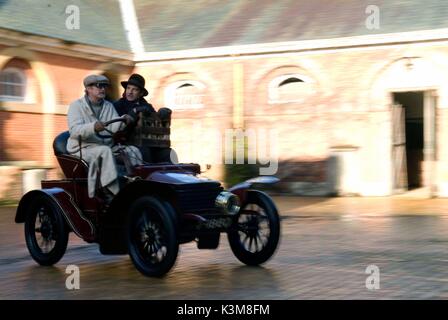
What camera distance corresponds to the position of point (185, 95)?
22.9m

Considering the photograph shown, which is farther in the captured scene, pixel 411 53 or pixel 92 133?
pixel 411 53

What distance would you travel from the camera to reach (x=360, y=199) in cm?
1923

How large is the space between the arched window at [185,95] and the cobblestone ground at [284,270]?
10.7m

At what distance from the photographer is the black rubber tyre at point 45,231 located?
8.15 meters

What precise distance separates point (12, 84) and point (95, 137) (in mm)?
12021

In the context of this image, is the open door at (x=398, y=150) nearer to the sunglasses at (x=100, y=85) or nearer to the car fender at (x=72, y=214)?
the sunglasses at (x=100, y=85)

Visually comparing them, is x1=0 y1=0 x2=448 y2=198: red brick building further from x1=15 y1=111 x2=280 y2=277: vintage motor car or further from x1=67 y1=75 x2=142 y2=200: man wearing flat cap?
x1=67 y1=75 x2=142 y2=200: man wearing flat cap

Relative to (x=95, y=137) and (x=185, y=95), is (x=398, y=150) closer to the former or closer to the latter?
(x=185, y=95)

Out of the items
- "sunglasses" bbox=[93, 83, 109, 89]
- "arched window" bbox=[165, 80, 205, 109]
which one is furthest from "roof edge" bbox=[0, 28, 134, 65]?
"sunglasses" bbox=[93, 83, 109, 89]

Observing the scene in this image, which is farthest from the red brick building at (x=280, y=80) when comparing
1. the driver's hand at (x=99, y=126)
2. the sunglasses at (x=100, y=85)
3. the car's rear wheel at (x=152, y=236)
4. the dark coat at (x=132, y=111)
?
the car's rear wheel at (x=152, y=236)

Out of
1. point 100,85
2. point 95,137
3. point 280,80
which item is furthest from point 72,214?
point 280,80
